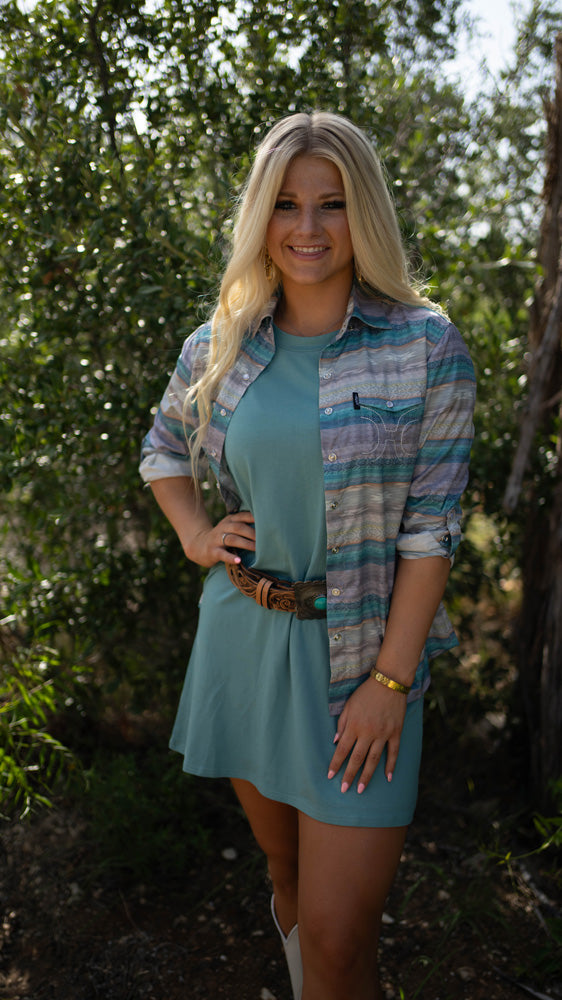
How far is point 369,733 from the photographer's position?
1766 millimetres

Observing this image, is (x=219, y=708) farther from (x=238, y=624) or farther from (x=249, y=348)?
(x=249, y=348)

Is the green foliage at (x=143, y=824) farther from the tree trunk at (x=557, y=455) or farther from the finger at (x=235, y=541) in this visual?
the tree trunk at (x=557, y=455)

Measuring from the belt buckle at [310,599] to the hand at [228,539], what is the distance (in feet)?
0.62

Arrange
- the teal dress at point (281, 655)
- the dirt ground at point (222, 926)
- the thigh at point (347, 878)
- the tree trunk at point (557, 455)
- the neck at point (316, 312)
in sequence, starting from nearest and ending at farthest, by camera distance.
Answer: the thigh at point (347, 878) < the teal dress at point (281, 655) < the neck at point (316, 312) < the dirt ground at point (222, 926) < the tree trunk at point (557, 455)

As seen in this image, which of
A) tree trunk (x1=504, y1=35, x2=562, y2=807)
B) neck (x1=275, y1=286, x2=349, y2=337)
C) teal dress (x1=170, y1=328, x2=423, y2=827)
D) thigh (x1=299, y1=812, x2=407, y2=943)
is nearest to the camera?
thigh (x1=299, y1=812, x2=407, y2=943)

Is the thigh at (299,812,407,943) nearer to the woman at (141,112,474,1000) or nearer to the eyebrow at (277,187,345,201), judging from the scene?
the woman at (141,112,474,1000)

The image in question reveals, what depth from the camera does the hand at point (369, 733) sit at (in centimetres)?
177

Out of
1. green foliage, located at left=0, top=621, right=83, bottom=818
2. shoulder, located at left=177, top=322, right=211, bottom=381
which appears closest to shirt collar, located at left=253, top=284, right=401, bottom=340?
shoulder, located at left=177, top=322, right=211, bottom=381

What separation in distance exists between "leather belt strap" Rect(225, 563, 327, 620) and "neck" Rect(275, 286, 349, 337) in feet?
1.99

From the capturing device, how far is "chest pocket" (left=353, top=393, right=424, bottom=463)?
175cm

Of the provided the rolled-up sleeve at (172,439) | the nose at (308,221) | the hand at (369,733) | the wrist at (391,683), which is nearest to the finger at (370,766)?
the hand at (369,733)

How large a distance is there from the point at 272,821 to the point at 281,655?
487mm

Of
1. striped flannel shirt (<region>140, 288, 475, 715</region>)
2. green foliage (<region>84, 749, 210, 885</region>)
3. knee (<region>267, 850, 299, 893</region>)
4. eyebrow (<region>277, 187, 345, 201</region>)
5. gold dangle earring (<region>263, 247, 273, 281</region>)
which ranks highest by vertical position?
eyebrow (<region>277, 187, 345, 201</region>)

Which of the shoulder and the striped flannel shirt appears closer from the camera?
the striped flannel shirt
